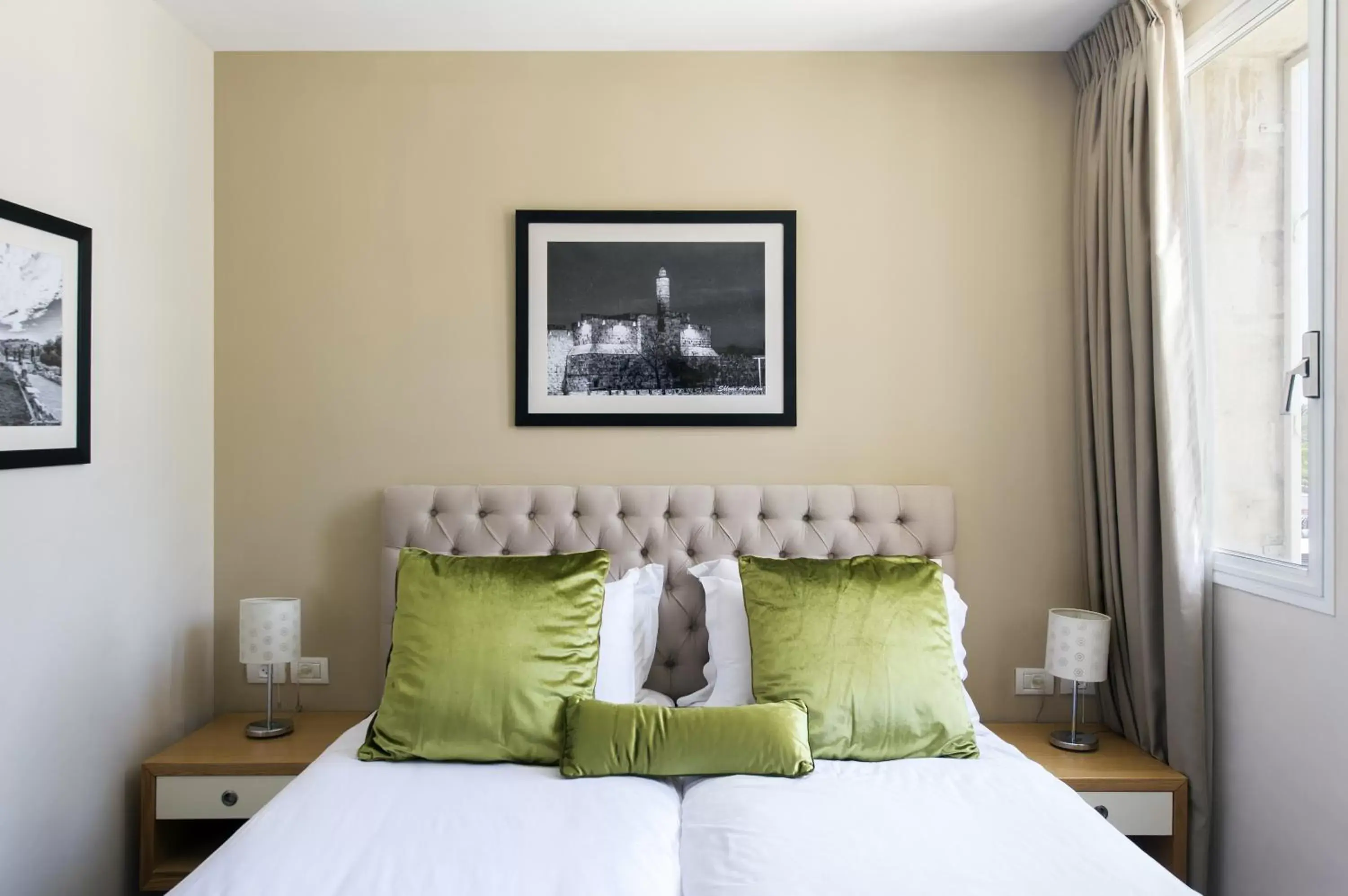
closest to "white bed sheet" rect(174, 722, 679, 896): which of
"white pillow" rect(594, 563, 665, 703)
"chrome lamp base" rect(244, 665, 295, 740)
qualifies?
"white pillow" rect(594, 563, 665, 703)

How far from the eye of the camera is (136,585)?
99.8 inches

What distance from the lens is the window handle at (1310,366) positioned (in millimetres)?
2025

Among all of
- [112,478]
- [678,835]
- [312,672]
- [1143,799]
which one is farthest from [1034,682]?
[112,478]

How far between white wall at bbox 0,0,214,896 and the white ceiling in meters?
0.30

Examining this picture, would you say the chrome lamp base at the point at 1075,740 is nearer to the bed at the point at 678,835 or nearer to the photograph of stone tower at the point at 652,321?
the bed at the point at 678,835

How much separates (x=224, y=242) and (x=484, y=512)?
1262 millimetres

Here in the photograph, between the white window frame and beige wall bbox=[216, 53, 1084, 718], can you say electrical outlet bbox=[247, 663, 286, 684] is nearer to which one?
beige wall bbox=[216, 53, 1084, 718]

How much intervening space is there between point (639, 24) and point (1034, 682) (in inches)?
96.7

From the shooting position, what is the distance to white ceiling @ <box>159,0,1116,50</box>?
8.54 feet

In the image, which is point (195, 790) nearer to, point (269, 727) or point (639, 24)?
point (269, 727)

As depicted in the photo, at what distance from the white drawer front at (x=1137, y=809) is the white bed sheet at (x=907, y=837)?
369 mm

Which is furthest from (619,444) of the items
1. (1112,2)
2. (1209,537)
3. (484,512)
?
(1112,2)

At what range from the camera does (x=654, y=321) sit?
291cm

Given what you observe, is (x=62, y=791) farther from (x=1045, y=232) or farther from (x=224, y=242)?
(x=1045, y=232)
